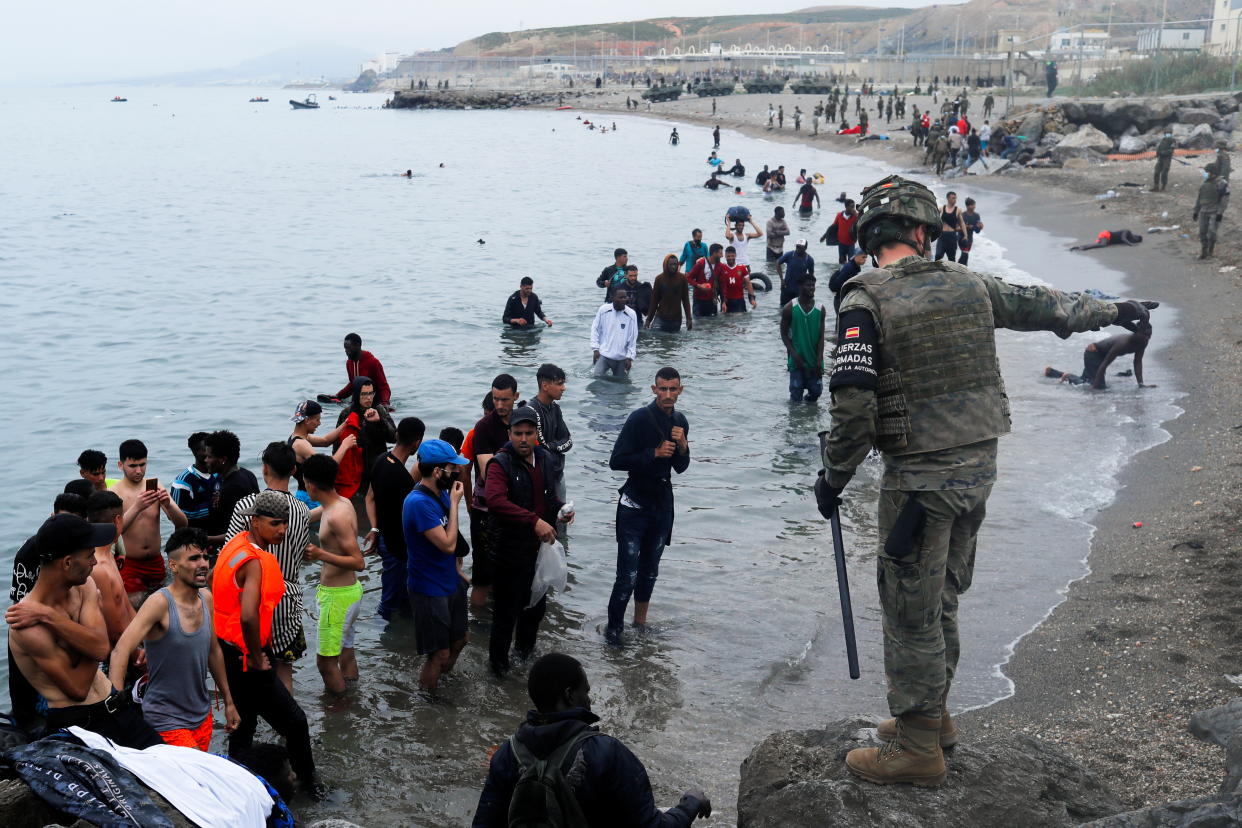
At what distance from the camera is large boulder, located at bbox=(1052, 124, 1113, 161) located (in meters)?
40.8

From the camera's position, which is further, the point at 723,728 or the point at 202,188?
the point at 202,188

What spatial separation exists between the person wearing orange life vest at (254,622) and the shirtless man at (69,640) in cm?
82

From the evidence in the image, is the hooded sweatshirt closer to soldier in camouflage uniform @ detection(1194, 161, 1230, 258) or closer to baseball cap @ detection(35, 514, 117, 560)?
baseball cap @ detection(35, 514, 117, 560)

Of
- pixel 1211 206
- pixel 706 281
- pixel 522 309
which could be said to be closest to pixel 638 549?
pixel 522 309

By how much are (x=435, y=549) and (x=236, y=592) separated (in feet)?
4.47

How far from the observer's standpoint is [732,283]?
68.0ft

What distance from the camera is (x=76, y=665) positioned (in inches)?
192

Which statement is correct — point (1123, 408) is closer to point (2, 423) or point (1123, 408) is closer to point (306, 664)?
point (306, 664)

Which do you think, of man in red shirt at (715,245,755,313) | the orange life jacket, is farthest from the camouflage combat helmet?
man in red shirt at (715,245,755,313)

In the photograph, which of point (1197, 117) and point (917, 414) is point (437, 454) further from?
point (1197, 117)

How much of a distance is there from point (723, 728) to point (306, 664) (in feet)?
10.4

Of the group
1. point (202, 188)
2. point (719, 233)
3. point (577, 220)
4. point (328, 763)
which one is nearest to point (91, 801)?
point (328, 763)

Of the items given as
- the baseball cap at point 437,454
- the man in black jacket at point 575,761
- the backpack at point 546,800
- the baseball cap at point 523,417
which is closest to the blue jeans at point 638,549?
the baseball cap at point 523,417

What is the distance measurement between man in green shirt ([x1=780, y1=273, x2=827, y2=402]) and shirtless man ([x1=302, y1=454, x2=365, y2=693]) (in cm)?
735
